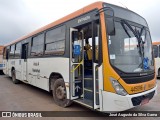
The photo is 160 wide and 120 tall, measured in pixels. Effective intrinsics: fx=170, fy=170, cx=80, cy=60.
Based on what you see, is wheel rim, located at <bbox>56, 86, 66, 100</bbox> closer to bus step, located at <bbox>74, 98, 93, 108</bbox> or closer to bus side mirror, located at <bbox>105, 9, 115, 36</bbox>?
bus step, located at <bbox>74, 98, 93, 108</bbox>

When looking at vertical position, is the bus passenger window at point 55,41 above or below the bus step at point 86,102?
above

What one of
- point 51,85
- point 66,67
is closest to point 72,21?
point 66,67

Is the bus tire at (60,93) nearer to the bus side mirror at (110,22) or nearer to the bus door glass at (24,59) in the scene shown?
the bus side mirror at (110,22)

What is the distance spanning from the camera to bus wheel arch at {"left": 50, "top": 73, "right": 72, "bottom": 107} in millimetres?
5551

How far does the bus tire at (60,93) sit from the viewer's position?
555 centimetres

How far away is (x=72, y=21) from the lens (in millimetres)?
5289

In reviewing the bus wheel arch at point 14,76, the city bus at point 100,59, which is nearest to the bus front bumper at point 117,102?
the city bus at point 100,59

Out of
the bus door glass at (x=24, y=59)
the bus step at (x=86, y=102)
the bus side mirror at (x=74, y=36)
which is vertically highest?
the bus side mirror at (x=74, y=36)

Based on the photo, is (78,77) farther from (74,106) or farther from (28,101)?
(28,101)

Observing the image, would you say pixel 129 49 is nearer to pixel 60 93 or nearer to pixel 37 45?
pixel 60 93

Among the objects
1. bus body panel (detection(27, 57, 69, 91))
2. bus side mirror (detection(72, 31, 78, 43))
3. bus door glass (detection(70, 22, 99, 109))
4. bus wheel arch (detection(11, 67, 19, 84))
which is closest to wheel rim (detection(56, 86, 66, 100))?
bus body panel (detection(27, 57, 69, 91))

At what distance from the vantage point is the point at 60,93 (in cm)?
568

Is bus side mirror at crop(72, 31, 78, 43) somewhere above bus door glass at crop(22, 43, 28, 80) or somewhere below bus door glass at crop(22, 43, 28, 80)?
above

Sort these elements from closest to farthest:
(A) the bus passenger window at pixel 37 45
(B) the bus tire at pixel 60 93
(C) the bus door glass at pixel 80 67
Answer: (C) the bus door glass at pixel 80 67 → (B) the bus tire at pixel 60 93 → (A) the bus passenger window at pixel 37 45
